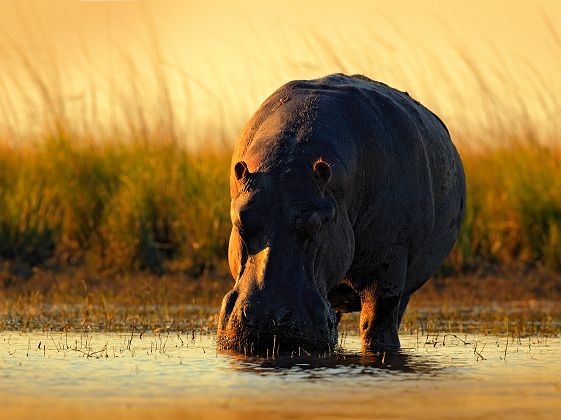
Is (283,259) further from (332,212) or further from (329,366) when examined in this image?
(329,366)

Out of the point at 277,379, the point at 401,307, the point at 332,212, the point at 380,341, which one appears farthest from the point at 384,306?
the point at 277,379

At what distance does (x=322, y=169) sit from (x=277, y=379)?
101 cm

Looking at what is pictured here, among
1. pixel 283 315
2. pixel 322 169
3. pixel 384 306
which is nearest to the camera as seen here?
pixel 283 315

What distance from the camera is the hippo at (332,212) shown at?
5.58m

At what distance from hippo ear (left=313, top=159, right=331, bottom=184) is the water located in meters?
0.77

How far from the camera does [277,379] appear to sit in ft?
17.1

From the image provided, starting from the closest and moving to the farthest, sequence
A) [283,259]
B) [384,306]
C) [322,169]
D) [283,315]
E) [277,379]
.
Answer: [277,379] → [283,315] → [283,259] → [322,169] → [384,306]

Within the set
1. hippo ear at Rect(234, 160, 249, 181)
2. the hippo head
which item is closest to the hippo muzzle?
the hippo head

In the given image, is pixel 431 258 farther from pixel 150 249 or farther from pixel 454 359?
pixel 150 249

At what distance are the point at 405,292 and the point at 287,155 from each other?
5.40ft


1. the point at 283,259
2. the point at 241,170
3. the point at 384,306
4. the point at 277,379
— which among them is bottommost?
the point at 277,379

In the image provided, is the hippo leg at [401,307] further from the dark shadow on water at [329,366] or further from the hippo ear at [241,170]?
the hippo ear at [241,170]

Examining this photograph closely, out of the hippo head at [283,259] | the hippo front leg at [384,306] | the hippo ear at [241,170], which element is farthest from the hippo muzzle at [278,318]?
the hippo front leg at [384,306]

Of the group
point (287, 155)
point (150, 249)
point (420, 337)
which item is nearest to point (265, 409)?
point (287, 155)
